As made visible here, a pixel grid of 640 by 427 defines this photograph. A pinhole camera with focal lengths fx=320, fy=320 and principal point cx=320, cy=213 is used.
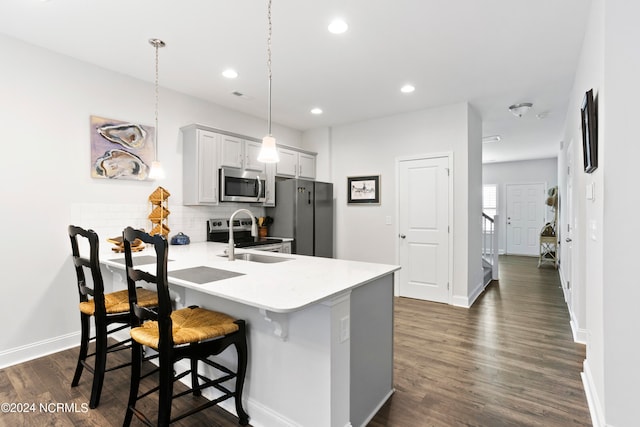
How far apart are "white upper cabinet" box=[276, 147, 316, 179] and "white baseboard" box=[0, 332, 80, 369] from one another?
310 cm

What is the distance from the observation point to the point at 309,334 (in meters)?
1.65

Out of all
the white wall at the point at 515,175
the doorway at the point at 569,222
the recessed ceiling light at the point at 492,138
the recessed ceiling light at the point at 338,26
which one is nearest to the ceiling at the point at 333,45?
the recessed ceiling light at the point at 338,26

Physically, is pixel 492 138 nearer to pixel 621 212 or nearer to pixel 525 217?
pixel 525 217

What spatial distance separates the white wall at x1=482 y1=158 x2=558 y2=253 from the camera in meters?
8.79

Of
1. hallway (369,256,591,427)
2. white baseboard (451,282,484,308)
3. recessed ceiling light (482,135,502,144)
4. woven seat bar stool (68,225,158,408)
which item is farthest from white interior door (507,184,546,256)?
woven seat bar stool (68,225,158,408)

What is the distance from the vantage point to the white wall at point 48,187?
108 inches

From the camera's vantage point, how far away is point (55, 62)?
2.98 meters

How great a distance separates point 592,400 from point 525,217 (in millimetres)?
8299

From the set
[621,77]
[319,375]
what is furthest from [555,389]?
[621,77]

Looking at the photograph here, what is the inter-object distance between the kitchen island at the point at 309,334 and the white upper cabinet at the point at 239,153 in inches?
85.9

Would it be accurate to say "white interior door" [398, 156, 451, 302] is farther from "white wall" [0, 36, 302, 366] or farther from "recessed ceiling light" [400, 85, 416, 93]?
"white wall" [0, 36, 302, 366]

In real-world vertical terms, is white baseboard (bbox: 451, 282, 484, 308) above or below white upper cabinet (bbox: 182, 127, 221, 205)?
below

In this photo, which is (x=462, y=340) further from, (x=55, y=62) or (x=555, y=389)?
(x=55, y=62)

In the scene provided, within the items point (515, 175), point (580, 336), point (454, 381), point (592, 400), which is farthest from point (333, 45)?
point (515, 175)
